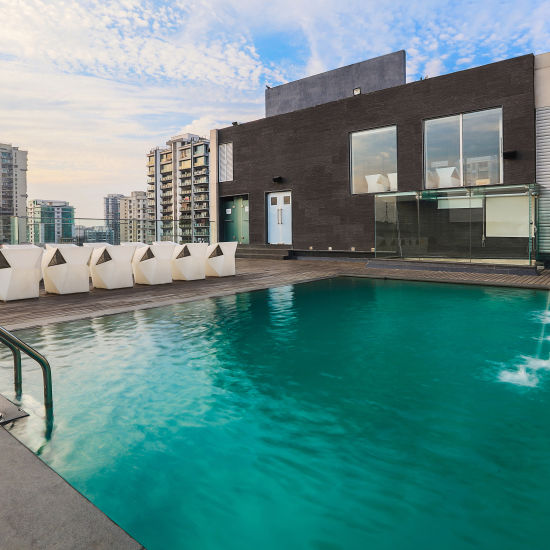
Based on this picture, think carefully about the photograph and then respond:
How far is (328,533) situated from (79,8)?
543 inches

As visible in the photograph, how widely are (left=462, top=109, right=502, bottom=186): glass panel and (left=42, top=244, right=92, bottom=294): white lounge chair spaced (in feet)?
33.2

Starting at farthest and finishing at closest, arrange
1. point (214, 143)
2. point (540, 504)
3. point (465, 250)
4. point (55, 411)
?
1. point (214, 143)
2. point (465, 250)
3. point (55, 411)
4. point (540, 504)

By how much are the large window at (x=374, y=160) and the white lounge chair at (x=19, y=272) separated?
10.3 metres

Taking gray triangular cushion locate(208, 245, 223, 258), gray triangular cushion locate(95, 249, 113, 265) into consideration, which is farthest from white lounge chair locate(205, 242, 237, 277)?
gray triangular cushion locate(95, 249, 113, 265)

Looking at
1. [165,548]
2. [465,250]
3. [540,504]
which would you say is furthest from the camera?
[465,250]

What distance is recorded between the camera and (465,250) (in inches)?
425

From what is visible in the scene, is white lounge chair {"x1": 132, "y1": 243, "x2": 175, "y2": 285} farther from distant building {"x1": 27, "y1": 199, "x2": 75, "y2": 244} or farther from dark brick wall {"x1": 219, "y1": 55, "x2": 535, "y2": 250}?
dark brick wall {"x1": 219, "y1": 55, "x2": 535, "y2": 250}

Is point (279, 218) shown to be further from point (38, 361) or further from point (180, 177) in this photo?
point (180, 177)

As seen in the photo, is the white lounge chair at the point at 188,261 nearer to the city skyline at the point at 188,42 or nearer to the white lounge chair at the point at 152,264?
the white lounge chair at the point at 152,264

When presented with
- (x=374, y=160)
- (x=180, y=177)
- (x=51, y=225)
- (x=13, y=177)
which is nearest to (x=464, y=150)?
(x=374, y=160)

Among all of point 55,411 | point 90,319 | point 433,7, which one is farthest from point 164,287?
point 433,7

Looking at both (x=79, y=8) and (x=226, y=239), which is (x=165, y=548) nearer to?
(x=79, y=8)

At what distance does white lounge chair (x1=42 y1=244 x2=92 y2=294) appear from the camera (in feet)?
24.3

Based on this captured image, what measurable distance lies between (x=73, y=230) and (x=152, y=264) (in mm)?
7432
